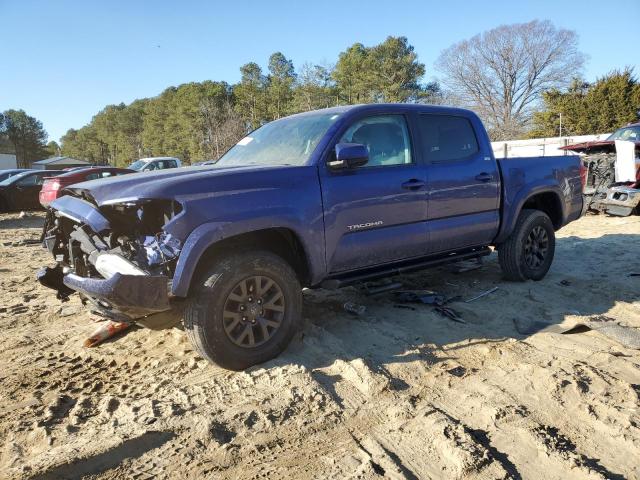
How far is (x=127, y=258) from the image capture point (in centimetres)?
311

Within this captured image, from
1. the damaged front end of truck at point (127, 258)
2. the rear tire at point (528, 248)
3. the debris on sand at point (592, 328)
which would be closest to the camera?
the damaged front end of truck at point (127, 258)

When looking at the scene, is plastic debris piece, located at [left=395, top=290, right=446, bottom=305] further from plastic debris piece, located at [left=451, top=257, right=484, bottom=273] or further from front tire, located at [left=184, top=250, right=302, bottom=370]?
front tire, located at [left=184, top=250, right=302, bottom=370]

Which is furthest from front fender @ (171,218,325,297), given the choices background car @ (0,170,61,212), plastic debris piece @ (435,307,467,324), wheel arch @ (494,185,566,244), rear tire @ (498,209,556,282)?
background car @ (0,170,61,212)

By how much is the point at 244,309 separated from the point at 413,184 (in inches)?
73.3

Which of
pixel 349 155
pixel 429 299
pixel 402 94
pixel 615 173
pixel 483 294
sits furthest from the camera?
pixel 402 94

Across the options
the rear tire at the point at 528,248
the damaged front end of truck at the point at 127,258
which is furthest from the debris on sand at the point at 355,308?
the rear tire at the point at 528,248

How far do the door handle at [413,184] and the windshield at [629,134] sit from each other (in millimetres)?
8850

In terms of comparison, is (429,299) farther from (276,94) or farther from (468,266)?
(276,94)

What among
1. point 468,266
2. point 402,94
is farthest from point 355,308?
point 402,94

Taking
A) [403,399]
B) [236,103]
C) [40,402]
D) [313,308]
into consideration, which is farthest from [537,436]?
[236,103]

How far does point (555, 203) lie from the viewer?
5.74 metres

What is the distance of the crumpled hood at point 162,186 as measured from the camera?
3.00m

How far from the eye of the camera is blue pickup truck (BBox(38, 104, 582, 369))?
3041 millimetres

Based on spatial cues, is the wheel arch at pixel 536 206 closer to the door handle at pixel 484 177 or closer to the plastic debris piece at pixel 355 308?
the door handle at pixel 484 177
